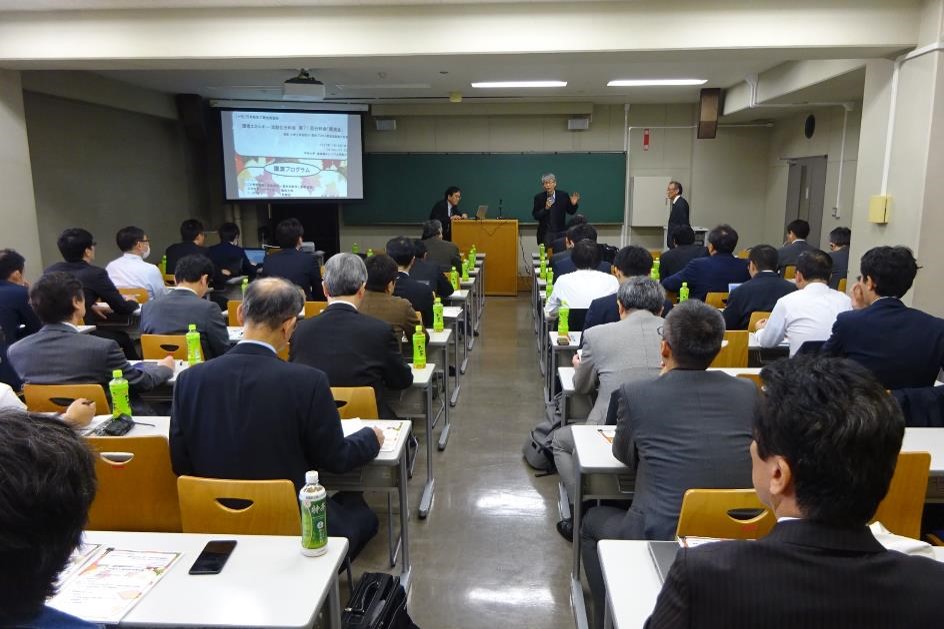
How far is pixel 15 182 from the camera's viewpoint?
19.6ft

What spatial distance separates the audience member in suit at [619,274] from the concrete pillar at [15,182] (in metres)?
5.37

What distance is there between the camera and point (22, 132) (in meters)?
6.08

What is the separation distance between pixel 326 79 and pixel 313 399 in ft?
24.9

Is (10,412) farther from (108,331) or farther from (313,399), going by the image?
(108,331)

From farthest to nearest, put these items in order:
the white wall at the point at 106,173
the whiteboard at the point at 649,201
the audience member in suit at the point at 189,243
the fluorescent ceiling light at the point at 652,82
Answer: the whiteboard at the point at 649,201 → the fluorescent ceiling light at the point at 652,82 → the white wall at the point at 106,173 → the audience member in suit at the point at 189,243

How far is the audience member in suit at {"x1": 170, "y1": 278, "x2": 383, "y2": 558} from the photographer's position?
2111 millimetres

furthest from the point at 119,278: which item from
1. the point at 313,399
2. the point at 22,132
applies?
the point at 313,399

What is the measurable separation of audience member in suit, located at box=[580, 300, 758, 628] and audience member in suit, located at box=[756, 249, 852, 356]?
197 centimetres

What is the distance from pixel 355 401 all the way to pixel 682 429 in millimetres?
1453

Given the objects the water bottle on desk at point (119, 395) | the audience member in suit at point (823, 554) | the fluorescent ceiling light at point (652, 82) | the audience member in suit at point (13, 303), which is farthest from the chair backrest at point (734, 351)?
the fluorescent ceiling light at point (652, 82)

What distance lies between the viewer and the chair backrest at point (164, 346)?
3.81 metres

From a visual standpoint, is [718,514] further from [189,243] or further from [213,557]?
[189,243]

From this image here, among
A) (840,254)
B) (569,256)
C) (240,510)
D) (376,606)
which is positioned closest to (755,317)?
(569,256)

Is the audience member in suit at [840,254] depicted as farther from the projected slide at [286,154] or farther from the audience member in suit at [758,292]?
the projected slide at [286,154]
